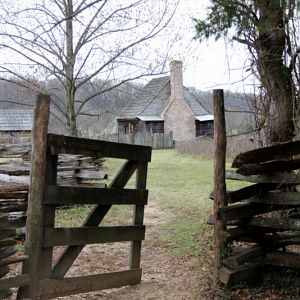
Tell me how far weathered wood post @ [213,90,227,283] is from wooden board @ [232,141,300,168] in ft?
0.89

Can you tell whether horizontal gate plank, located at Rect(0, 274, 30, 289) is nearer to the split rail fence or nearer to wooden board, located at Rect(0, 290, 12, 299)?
wooden board, located at Rect(0, 290, 12, 299)

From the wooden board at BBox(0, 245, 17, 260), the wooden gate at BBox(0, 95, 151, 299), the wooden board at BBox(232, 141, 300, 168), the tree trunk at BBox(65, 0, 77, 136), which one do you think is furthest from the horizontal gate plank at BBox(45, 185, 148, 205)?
the tree trunk at BBox(65, 0, 77, 136)

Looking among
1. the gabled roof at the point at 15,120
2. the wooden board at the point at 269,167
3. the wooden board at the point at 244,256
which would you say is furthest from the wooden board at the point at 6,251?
the gabled roof at the point at 15,120

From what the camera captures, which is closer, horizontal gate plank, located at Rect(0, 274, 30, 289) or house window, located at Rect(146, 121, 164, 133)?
horizontal gate plank, located at Rect(0, 274, 30, 289)

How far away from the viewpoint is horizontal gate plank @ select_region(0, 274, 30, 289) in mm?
4047

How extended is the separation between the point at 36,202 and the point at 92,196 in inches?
25.8

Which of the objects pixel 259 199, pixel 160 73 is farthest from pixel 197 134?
pixel 259 199

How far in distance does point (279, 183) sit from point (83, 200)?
2.24m

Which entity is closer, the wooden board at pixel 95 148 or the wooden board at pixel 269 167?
the wooden board at pixel 95 148

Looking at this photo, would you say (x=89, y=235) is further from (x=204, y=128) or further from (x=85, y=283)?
(x=204, y=128)

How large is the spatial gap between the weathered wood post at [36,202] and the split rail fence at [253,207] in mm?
2027

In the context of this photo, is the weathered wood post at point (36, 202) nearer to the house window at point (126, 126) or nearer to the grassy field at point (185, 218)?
the grassy field at point (185, 218)

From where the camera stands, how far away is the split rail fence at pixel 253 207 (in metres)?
5.11

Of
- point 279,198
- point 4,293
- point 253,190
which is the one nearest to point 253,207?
point 253,190
